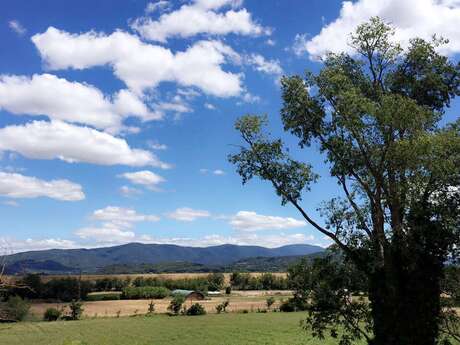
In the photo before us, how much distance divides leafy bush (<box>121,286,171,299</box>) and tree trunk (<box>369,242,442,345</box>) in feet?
385

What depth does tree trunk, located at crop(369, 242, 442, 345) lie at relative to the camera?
20641 mm

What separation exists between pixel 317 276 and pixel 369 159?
19.3 ft

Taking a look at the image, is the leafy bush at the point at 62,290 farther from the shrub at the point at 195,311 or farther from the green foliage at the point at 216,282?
the green foliage at the point at 216,282

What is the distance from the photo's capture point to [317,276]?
22438 mm

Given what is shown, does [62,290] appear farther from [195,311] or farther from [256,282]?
[256,282]

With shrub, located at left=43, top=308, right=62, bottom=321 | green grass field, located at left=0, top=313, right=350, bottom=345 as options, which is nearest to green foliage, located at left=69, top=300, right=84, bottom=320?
shrub, located at left=43, top=308, right=62, bottom=321

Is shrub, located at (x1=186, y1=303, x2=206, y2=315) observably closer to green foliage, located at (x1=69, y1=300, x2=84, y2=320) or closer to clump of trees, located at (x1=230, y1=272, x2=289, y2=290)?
green foliage, located at (x1=69, y1=300, x2=84, y2=320)

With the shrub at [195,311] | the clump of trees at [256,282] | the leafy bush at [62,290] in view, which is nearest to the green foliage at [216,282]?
the clump of trees at [256,282]

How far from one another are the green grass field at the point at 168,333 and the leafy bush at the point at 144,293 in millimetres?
53022

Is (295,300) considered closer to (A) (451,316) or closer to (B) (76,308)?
(A) (451,316)

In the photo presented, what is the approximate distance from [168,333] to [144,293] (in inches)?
3035

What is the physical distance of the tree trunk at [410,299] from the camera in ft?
67.7

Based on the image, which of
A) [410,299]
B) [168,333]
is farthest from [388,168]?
[168,333]

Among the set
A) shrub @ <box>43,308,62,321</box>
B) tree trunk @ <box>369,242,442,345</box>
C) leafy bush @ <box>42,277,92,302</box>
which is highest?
tree trunk @ <box>369,242,442,345</box>
